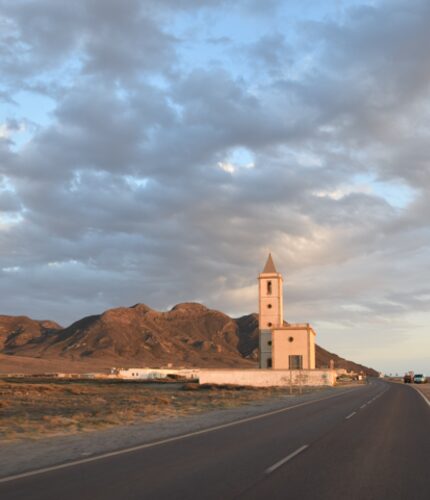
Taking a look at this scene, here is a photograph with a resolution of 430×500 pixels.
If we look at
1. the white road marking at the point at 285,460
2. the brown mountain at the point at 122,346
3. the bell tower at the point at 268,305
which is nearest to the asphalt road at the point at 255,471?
the white road marking at the point at 285,460

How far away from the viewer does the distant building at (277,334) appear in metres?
86.4

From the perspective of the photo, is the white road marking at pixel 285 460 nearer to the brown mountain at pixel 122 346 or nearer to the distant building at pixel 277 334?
the distant building at pixel 277 334

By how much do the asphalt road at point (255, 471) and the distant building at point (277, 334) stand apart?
69466 mm

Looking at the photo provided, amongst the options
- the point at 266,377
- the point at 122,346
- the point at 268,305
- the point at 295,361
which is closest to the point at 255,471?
the point at 266,377

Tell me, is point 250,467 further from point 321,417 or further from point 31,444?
point 321,417

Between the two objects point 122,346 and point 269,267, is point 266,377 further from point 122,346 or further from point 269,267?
point 122,346

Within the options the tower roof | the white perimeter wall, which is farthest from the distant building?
the white perimeter wall

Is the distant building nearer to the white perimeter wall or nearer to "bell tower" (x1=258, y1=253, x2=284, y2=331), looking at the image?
"bell tower" (x1=258, y1=253, x2=284, y2=331)

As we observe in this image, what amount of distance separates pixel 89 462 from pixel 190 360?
16314 centimetres

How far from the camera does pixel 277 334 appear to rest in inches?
3462

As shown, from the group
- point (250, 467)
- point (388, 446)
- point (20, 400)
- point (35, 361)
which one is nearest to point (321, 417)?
point (388, 446)

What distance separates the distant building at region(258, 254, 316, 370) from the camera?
86375 mm

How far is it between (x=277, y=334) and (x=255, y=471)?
78134mm

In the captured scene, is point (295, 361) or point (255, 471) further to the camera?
point (295, 361)
